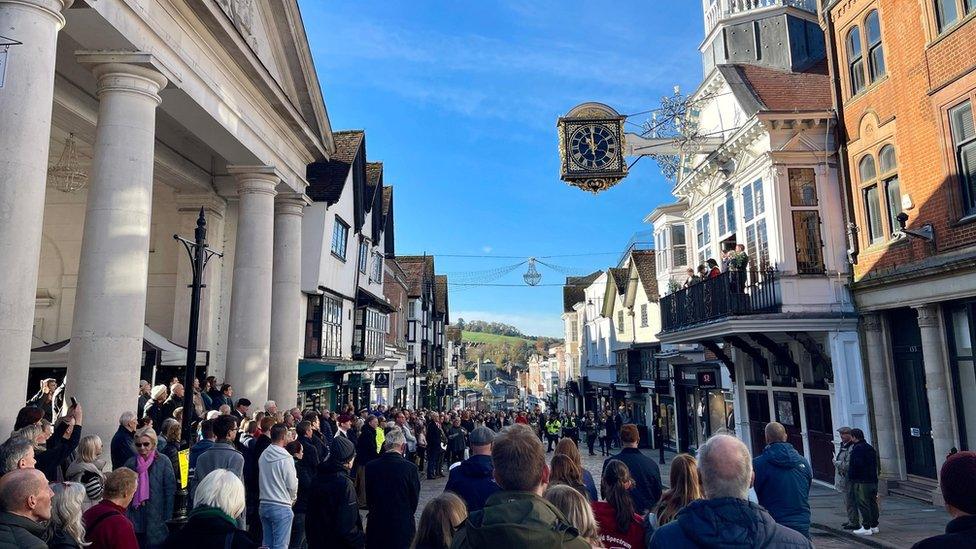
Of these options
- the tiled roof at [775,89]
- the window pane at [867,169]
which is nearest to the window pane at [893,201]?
the window pane at [867,169]

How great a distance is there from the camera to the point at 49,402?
9.73 m

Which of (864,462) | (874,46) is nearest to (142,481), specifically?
(864,462)

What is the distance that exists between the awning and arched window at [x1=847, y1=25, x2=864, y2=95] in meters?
17.0

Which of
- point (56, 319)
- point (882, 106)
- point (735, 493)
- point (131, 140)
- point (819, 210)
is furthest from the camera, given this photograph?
point (56, 319)

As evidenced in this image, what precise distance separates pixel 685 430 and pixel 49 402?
2174 centimetres

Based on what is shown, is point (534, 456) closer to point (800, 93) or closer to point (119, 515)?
point (119, 515)

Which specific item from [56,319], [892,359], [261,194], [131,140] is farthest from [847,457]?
[56,319]

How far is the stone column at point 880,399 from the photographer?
1359 cm

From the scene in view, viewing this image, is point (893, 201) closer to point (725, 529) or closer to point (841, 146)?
point (841, 146)

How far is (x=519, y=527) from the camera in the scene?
Answer: 251 cm

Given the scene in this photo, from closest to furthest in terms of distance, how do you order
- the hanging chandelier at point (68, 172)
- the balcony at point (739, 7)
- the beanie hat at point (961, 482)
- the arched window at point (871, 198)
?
the beanie hat at point (961, 482), the hanging chandelier at point (68, 172), the arched window at point (871, 198), the balcony at point (739, 7)

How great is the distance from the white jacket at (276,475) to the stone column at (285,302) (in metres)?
10.5

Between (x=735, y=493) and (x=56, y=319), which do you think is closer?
(x=735, y=493)

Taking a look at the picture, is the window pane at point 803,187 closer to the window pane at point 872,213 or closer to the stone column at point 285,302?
the window pane at point 872,213
